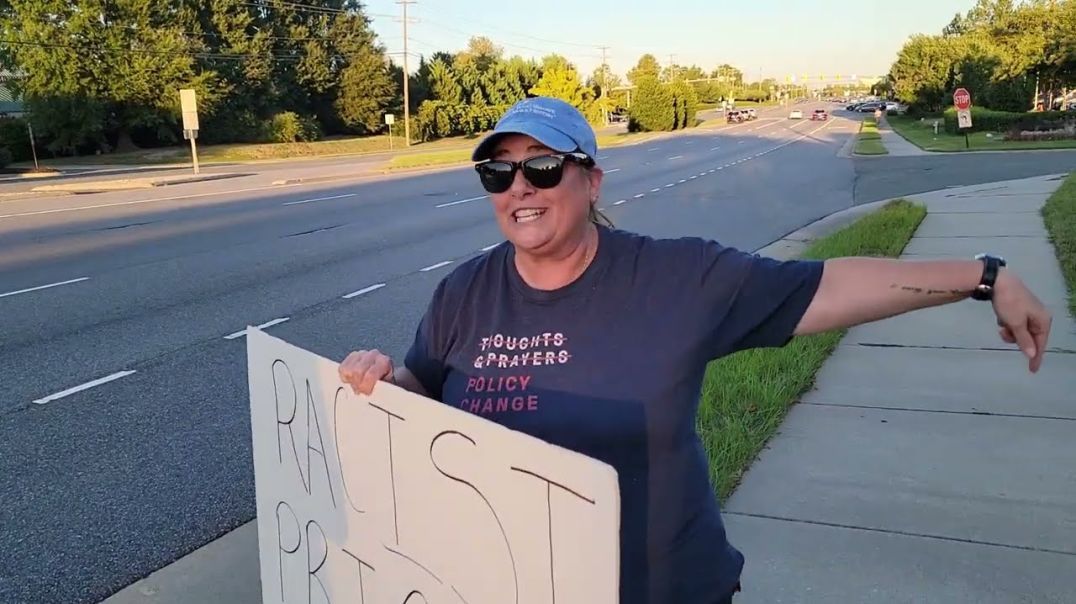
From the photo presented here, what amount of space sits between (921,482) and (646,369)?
256cm

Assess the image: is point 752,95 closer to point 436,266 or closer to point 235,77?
point 235,77

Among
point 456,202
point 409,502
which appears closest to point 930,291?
point 409,502

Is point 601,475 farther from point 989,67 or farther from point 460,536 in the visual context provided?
point 989,67

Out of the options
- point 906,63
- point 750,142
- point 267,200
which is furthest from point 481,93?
point 267,200

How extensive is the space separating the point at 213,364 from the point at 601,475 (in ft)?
17.8

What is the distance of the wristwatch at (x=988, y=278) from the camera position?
1.61m

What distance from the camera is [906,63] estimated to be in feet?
214

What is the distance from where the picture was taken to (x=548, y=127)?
1.78 metres

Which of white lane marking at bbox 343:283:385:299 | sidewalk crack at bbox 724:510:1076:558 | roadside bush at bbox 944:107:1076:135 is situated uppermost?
roadside bush at bbox 944:107:1076:135

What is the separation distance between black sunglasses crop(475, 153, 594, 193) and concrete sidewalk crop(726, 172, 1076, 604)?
5.84ft

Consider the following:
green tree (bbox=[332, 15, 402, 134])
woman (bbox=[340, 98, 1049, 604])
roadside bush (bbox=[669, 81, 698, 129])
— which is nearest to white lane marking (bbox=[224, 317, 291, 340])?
woman (bbox=[340, 98, 1049, 604])

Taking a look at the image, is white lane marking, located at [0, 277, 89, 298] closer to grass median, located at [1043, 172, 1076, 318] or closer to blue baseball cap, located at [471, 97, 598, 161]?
blue baseball cap, located at [471, 97, 598, 161]

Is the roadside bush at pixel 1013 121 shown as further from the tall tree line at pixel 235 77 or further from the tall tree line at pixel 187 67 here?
the tall tree line at pixel 187 67

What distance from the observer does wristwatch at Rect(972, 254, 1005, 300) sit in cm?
161
